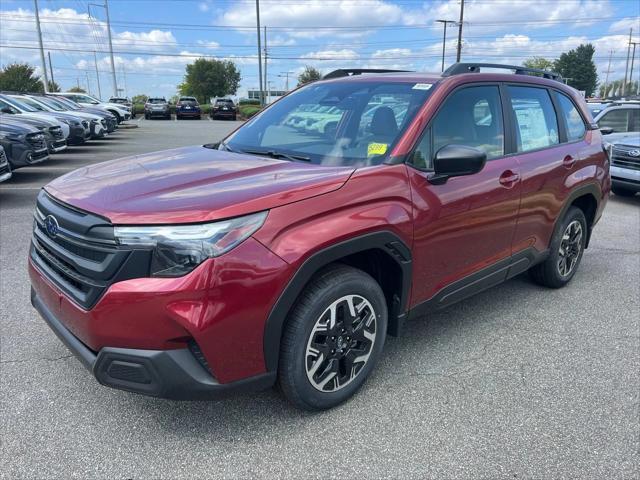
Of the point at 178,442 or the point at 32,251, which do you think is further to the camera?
the point at 32,251

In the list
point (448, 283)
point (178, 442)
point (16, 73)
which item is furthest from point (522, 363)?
point (16, 73)

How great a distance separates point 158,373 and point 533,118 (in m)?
3.36

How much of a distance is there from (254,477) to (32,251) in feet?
5.90

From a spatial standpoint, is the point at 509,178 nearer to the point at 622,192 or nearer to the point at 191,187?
the point at 191,187

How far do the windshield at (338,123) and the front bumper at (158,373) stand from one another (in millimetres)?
1364

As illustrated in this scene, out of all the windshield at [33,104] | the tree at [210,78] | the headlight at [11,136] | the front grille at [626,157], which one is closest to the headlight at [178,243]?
the headlight at [11,136]

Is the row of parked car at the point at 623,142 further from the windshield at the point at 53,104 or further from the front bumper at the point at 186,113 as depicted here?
the front bumper at the point at 186,113

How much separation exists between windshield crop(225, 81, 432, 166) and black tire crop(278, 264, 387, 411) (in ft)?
2.39

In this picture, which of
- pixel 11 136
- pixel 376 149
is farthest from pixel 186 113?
pixel 376 149

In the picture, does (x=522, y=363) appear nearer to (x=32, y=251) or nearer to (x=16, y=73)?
(x=32, y=251)

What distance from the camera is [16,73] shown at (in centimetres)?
5753

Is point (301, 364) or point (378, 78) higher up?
point (378, 78)

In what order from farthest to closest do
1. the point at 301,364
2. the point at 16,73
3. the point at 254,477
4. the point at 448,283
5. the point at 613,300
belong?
the point at 16,73 < the point at 613,300 < the point at 448,283 < the point at 301,364 < the point at 254,477

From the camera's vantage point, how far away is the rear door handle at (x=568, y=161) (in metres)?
4.20
